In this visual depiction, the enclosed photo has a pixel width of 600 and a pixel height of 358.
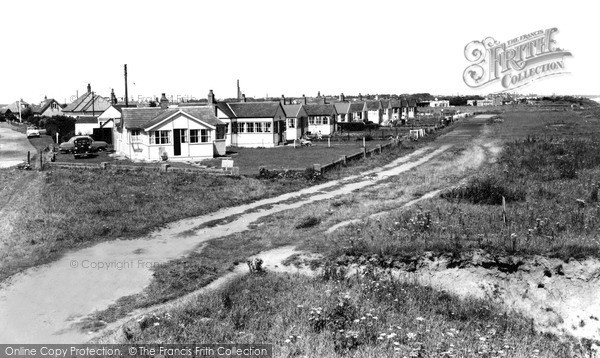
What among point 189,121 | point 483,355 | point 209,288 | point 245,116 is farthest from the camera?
point 245,116

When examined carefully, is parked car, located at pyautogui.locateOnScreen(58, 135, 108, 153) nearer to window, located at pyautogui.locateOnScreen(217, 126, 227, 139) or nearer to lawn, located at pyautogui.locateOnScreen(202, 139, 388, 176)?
window, located at pyautogui.locateOnScreen(217, 126, 227, 139)

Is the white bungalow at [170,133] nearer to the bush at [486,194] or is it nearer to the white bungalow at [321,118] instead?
the bush at [486,194]

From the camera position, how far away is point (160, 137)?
39.3 m

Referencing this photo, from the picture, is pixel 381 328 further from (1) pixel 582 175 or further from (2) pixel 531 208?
(1) pixel 582 175

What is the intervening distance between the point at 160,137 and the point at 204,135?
3436mm

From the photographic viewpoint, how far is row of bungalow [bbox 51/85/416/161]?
3959cm

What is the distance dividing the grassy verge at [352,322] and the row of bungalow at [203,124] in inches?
1103

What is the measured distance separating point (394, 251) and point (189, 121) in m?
28.6

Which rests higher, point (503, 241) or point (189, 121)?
point (189, 121)

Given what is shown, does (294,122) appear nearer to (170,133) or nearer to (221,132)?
(221,132)

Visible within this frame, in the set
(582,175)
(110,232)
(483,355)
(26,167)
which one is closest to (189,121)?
(26,167)

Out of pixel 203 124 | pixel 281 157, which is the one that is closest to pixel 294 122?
pixel 281 157

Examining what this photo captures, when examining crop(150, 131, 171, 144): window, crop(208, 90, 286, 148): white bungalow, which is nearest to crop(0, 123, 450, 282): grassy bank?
crop(150, 131, 171, 144): window

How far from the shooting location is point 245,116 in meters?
52.2
